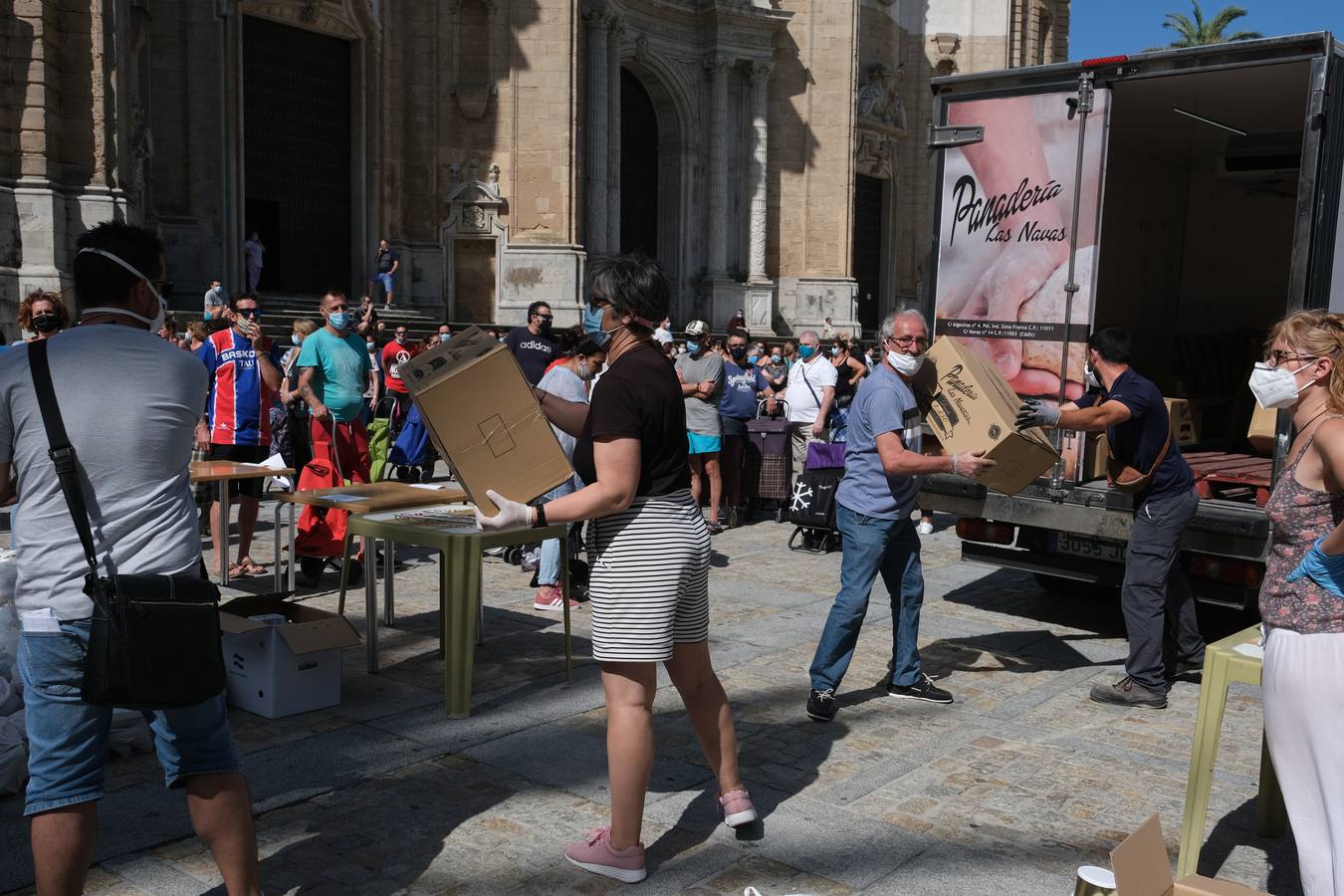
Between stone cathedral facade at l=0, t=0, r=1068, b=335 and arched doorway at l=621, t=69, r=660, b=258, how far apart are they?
5 centimetres

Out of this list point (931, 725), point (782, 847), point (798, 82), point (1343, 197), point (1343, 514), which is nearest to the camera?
point (1343, 514)

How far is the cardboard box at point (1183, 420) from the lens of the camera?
8.30 metres

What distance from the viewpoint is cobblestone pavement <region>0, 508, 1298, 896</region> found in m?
3.94

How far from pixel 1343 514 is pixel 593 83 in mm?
23284

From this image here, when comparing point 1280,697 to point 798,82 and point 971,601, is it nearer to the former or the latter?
point 971,601

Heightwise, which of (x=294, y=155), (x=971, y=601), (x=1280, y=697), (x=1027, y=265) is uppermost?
(x=294, y=155)

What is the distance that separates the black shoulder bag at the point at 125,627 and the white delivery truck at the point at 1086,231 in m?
5.20

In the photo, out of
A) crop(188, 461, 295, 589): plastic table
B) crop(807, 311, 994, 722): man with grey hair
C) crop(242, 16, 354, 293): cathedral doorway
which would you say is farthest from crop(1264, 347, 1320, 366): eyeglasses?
crop(242, 16, 354, 293): cathedral doorway

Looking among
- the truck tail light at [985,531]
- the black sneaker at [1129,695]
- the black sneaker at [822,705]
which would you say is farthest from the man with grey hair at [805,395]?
the black sneaker at [822,705]

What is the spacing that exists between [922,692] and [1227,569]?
1908mm

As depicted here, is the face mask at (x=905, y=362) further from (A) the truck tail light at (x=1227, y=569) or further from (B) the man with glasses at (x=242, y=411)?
(B) the man with glasses at (x=242, y=411)

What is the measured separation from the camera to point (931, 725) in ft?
18.1

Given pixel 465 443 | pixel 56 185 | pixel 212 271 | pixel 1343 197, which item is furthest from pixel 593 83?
pixel 465 443

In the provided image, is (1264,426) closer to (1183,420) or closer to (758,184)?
(1183,420)
